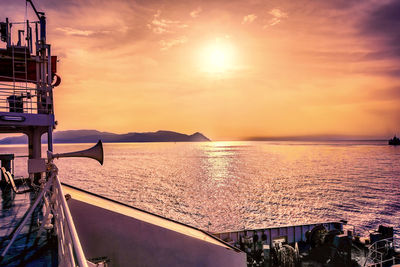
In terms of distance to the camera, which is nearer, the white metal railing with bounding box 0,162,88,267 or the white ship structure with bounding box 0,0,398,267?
the white metal railing with bounding box 0,162,88,267

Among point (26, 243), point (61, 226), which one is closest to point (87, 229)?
point (26, 243)

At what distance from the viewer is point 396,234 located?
35.1 metres

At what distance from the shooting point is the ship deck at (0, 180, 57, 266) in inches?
236

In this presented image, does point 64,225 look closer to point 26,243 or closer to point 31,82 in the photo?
point 26,243

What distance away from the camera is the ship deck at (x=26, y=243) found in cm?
598

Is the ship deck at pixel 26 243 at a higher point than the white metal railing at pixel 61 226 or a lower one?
lower

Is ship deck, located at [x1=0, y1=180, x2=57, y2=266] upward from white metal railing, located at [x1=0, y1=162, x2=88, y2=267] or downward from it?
downward

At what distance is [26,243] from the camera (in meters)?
6.96

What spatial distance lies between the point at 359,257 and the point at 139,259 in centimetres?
1613

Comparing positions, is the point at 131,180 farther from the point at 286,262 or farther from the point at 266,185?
the point at 286,262

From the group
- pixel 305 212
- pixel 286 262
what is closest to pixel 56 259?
pixel 286 262

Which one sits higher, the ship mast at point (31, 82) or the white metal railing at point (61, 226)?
the ship mast at point (31, 82)

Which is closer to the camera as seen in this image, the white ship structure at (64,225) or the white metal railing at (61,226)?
the white metal railing at (61,226)

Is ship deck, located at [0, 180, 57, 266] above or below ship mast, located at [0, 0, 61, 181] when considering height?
below
